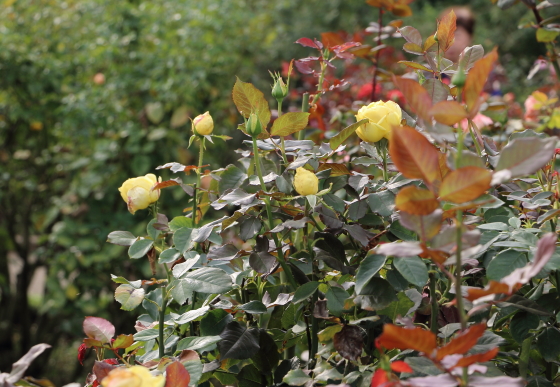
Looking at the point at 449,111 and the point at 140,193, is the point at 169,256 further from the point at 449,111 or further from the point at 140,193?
the point at 449,111

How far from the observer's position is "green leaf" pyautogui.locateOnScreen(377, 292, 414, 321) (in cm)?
70

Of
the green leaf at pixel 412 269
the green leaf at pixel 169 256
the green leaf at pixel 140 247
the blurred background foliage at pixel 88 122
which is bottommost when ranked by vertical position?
the blurred background foliage at pixel 88 122

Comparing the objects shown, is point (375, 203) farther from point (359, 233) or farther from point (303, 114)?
point (303, 114)

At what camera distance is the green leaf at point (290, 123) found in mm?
747

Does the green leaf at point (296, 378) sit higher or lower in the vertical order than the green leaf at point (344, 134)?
lower

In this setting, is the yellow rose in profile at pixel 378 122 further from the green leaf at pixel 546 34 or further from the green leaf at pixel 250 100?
the green leaf at pixel 546 34

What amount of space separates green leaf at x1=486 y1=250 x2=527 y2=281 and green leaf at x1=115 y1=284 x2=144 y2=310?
0.42 meters

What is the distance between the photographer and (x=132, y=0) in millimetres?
2912

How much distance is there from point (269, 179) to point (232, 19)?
2363 millimetres

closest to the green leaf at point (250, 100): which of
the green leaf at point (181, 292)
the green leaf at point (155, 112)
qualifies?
the green leaf at point (181, 292)

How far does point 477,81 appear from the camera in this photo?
481 millimetres

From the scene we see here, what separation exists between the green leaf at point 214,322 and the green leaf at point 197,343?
1.4 inches

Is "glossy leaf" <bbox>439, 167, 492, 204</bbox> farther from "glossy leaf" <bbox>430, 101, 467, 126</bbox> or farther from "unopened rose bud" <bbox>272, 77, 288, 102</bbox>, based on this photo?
"unopened rose bud" <bbox>272, 77, 288, 102</bbox>

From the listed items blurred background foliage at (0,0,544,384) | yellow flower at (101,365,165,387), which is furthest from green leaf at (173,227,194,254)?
blurred background foliage at (0,0,544,384)
